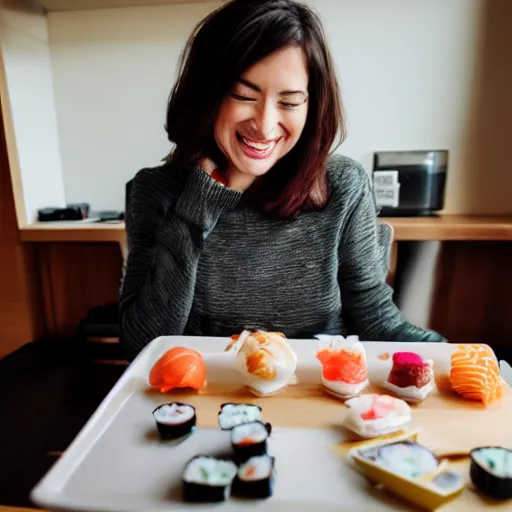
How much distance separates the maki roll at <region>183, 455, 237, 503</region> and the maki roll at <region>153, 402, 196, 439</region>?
65mm

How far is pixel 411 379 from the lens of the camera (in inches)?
22.3

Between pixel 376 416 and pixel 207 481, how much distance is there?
208 millimetres

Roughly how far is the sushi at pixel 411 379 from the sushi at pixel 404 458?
4.4 inches

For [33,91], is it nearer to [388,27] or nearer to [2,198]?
[2,198]

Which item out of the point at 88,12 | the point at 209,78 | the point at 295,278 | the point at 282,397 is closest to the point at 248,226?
the point at 295,278

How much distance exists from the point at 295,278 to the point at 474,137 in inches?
39.6

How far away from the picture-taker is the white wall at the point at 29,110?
146 cm

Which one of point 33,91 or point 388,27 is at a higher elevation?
point 388,27

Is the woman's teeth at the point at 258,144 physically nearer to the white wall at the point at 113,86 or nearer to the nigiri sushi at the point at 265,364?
the nigiri sushi at the point at 265,364

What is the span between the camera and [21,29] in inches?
58.1

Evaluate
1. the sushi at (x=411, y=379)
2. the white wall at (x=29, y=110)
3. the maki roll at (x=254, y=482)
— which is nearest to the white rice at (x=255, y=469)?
the maki roll at (x=254, y=482)

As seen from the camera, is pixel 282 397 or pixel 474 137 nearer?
pixel 282 397

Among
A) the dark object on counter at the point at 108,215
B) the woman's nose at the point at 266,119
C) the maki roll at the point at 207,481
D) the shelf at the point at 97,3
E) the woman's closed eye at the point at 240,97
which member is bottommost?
the maki roll at the point at 207,481

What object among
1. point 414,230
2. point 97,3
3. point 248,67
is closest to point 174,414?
point 248,67
